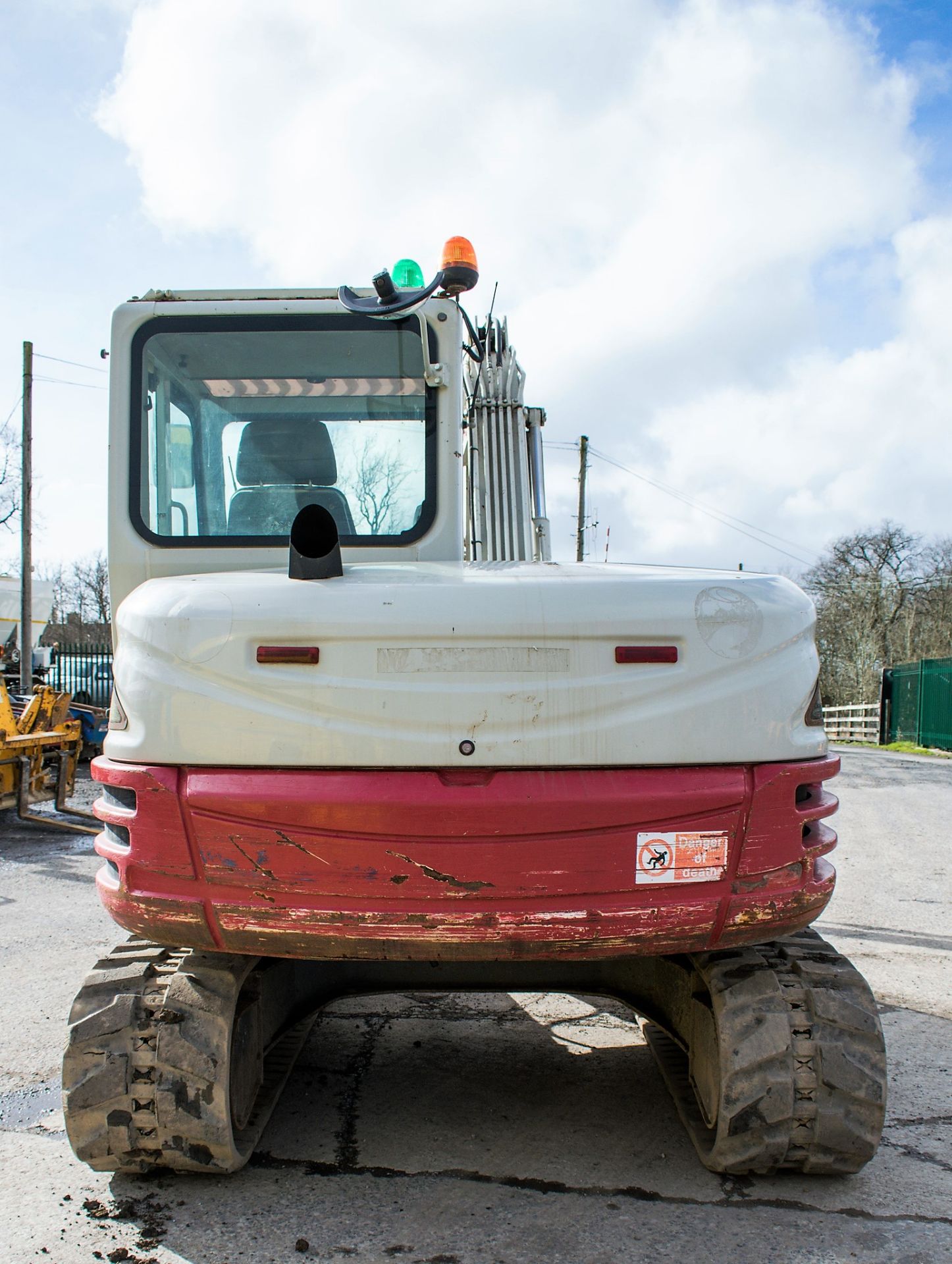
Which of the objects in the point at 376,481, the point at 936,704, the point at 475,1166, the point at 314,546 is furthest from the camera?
the point at 936,704

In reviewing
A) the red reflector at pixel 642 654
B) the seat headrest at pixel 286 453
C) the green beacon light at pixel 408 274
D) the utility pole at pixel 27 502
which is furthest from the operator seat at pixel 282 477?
the utility pole at pixel 27 502

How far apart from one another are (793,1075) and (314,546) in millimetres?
1991

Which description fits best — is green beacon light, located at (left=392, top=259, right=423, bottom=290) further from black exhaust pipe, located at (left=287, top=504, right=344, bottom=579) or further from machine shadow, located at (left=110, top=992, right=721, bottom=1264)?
machine shadow, located at (left=110, top=992, right=721, bottom=1264)

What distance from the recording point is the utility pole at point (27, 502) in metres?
18.7

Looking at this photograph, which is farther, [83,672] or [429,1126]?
[83,672]

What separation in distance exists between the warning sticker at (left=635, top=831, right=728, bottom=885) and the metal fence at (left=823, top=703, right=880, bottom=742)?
28570mm

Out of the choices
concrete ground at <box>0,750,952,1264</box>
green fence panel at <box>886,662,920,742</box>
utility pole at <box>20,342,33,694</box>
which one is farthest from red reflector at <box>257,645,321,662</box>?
green fence panel at <box>886,662,920,742</box>

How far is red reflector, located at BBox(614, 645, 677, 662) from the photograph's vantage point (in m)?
2.56

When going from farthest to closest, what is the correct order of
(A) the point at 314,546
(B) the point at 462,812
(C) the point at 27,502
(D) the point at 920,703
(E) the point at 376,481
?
(D) the point at 920,703
(C) the point at 27,502
(E) the point at 376,481
(A) the point at 314,546
(B) the point at 462,812

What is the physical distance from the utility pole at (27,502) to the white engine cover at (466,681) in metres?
17.5

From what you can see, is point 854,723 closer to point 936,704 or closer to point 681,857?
point 936,704

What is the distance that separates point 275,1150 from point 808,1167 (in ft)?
5.24

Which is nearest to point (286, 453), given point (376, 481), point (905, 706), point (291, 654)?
Answer: point (376, 481)

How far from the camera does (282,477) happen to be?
371 cm
